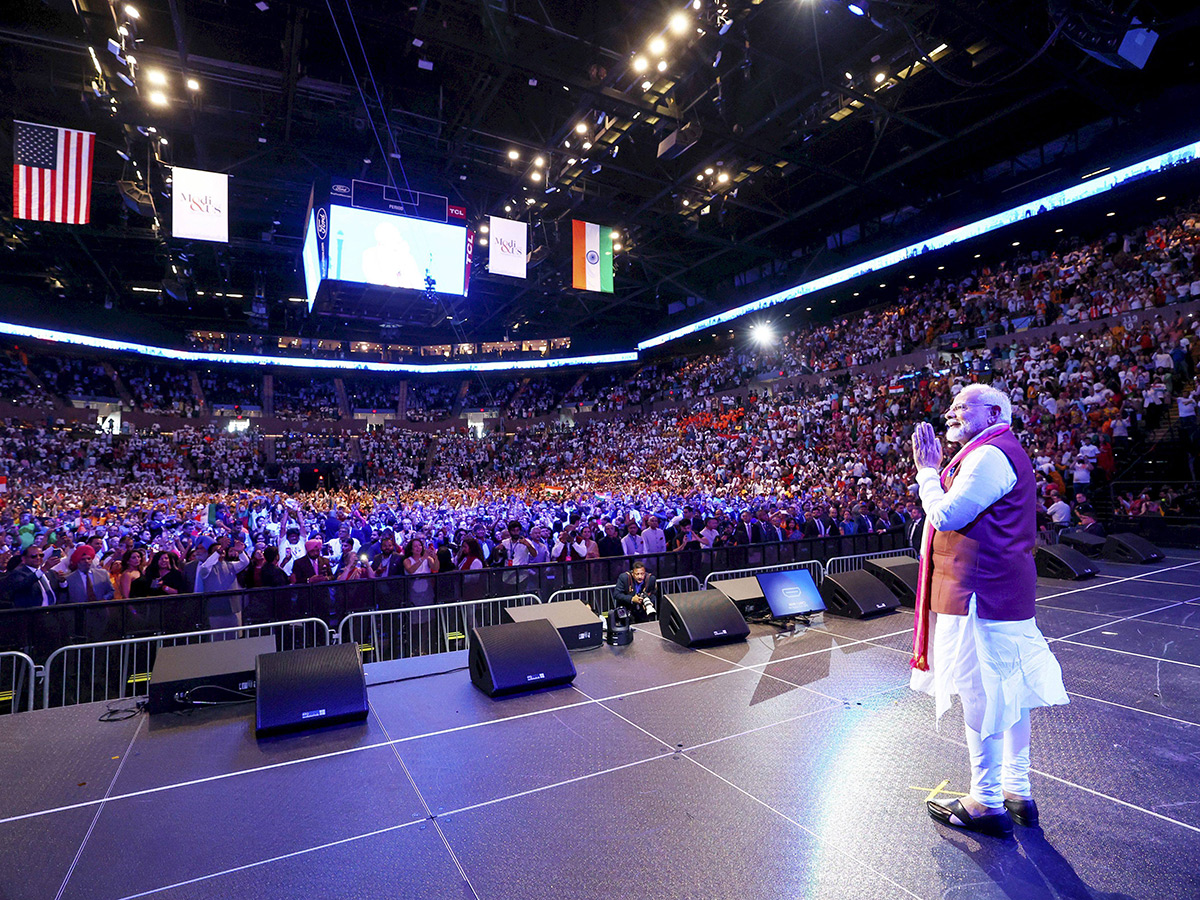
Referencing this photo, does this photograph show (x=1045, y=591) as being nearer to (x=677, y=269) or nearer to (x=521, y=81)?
(x=521, y=81)

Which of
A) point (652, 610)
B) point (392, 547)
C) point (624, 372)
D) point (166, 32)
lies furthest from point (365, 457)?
point (652, 610)

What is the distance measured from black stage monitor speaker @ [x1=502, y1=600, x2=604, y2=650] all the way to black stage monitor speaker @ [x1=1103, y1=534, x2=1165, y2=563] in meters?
9.48

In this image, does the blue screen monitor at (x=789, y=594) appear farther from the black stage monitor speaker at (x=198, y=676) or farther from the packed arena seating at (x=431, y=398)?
the packed arena seating at (x=431, y=398)

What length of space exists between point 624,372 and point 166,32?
30.9 m

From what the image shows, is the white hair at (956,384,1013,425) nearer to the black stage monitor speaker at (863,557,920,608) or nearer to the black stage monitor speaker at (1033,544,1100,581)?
the black stage monitor speaker at (863,557,920,608)

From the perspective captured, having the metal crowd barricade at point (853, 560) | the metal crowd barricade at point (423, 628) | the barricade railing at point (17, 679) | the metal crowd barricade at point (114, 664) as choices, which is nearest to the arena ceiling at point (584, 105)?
the metal crowd barricade at point (853, 560)

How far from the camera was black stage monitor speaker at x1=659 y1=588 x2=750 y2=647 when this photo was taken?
579 cm

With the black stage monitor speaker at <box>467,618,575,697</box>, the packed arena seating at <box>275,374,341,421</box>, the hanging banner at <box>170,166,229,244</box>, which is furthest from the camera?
the packed arena seating at <box>275,374,341,421</box>

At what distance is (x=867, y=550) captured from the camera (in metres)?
10.7

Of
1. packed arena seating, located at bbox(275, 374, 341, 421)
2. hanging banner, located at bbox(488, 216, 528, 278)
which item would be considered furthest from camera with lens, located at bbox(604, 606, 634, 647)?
packed arena seating, located at bbox(275, 374, 341, 421)

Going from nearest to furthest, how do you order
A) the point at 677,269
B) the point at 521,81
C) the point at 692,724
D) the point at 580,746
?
the point at 580,746
the point at 692,724
the point at 521,81
the point at 677,269

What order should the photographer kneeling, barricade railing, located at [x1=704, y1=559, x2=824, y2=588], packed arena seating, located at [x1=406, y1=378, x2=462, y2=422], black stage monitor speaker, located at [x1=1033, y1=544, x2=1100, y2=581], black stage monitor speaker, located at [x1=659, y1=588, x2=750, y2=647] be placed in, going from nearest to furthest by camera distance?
1. black stage monitor speaker, located at [x1=659, y1=588, x2=750, y2=647]
2. the photographer kneeling
3. barricade railing, located at [x1=704, y1=559, x2=824, y2=588]
4. black stage monitor speaker, located at [x1=1033, y1=544, x2=1100, y2=581]
5. packed arena seating, located at [x1=406, y1=378, x2=462, y2=422]

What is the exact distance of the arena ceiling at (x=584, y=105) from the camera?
9.80m

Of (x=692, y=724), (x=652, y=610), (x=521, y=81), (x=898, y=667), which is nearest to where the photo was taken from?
(x=692, y=724)
